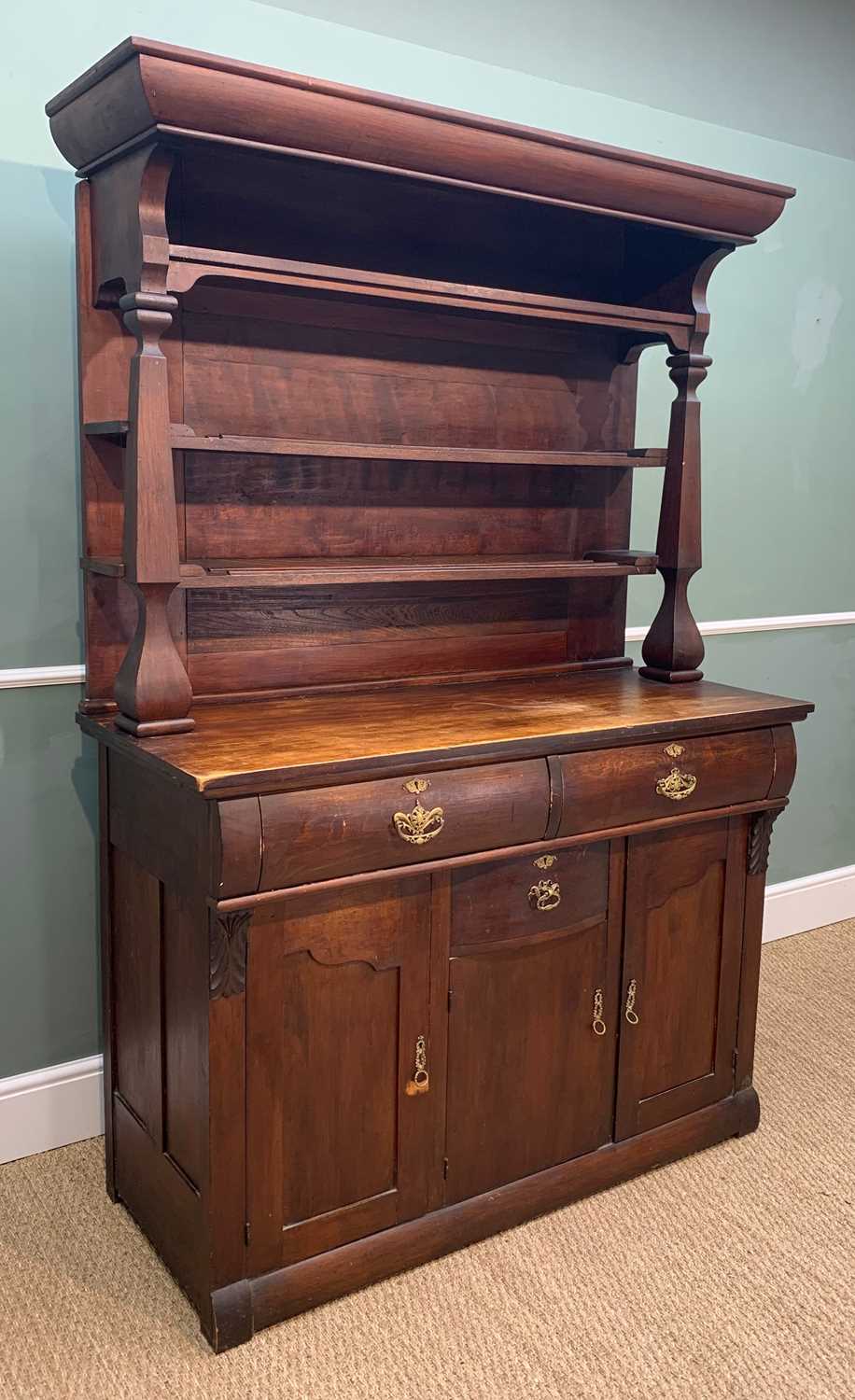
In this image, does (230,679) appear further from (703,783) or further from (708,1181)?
(708,1181)

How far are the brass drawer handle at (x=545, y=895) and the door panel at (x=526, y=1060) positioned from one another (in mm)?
60

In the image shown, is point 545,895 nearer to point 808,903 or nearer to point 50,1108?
point 50,1108

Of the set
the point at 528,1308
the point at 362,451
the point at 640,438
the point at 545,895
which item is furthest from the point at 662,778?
the point at 640,438

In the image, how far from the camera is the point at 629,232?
89.3 inches

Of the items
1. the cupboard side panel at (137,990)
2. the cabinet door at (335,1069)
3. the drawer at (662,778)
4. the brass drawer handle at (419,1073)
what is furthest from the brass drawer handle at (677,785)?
the cupboard side panel at (137,990)

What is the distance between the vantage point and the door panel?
187cm

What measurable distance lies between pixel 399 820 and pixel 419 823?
0.04m

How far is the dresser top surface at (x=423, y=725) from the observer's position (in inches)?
62.7

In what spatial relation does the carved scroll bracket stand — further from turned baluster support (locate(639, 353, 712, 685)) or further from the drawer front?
the drawer front

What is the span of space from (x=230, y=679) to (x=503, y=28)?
1.41 metres

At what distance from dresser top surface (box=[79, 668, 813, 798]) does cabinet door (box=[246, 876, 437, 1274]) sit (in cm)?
21

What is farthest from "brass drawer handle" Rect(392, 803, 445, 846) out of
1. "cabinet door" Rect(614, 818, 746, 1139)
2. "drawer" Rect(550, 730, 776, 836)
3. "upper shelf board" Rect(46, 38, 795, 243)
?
"upper shelf board" Rect(46, 38, 795, 243)

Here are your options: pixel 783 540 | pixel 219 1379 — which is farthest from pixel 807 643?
pixel 219 1379

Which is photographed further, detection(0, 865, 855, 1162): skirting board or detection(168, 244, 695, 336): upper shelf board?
detection(0, 865, 855, 1162): skirting board
